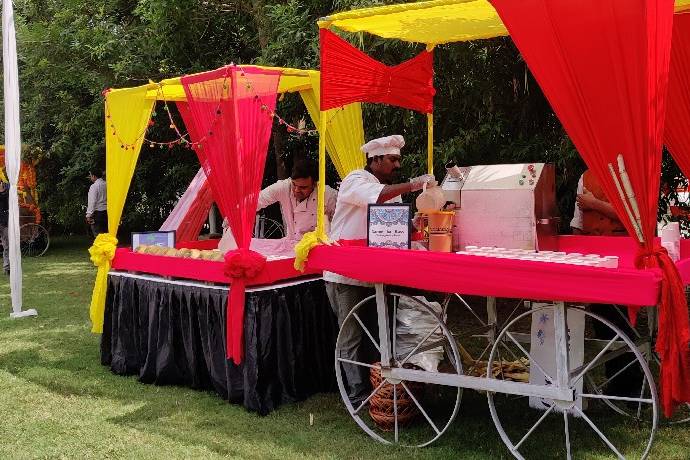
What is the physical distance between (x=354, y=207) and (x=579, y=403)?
1.49m

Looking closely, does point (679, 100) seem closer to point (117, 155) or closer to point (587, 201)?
point (587, 201)

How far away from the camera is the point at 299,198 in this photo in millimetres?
5488

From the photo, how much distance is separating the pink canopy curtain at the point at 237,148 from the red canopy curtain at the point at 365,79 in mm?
685

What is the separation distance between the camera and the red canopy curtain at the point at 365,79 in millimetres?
3762

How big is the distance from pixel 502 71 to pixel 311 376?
3.13m

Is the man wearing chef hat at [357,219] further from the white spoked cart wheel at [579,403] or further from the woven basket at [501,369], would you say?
the white spoked cart wheel at [579,403]

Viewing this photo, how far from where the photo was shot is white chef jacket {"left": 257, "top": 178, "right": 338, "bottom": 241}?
5398 millimetres

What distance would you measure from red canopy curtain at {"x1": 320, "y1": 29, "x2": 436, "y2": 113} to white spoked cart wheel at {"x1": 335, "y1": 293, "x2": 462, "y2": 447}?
3.59 feet

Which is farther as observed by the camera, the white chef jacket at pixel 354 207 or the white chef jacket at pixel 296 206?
the white chef jacket at pixel 296 206

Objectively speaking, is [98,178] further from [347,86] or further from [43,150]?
[347,86]

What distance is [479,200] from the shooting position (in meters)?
3.57

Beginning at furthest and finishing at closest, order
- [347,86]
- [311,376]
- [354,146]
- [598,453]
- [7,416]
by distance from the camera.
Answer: [354,146] < [311,376] < [7,416] < [347,86] < [598,453]

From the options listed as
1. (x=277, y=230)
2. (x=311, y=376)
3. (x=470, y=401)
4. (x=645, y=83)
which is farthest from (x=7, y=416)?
(x=277, y=230)

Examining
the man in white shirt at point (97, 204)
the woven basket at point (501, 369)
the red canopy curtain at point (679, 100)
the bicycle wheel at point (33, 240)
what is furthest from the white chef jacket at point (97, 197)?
the red canopy curtain at point (679, 100)
